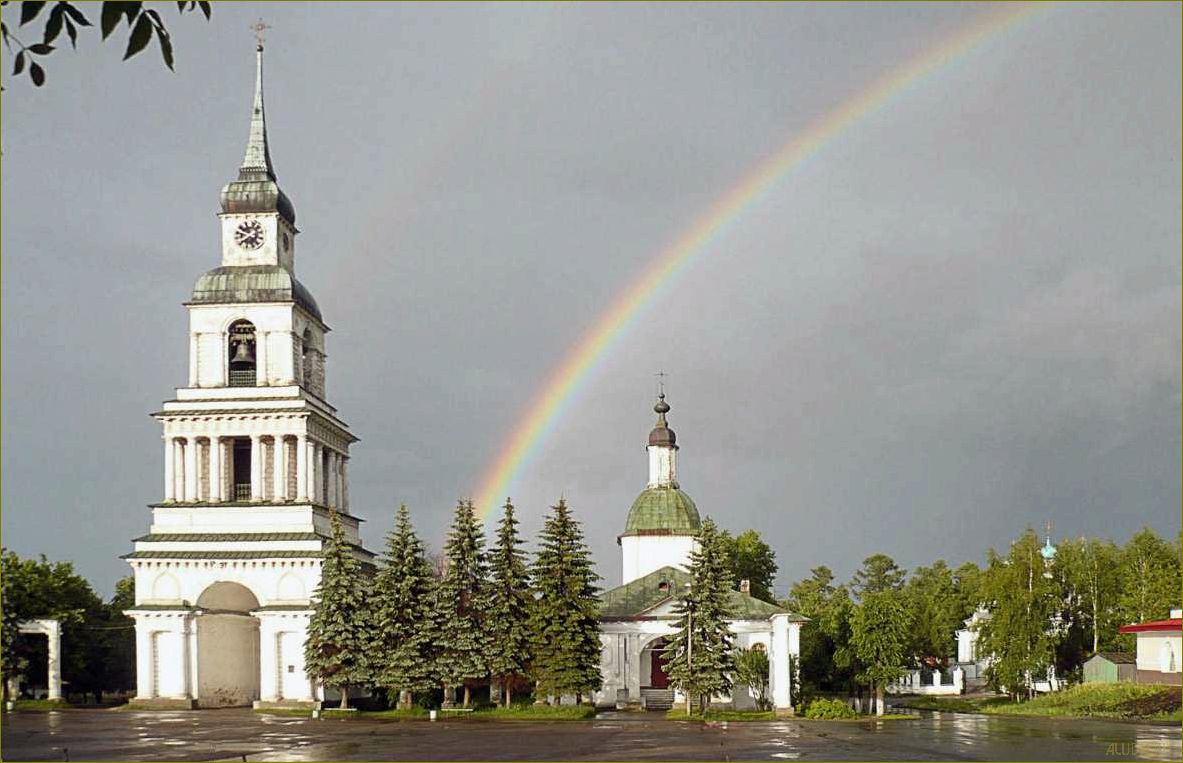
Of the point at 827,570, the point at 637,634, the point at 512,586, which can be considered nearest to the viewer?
the point at 512,586

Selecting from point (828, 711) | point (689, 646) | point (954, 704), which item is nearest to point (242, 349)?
point (689, 646)

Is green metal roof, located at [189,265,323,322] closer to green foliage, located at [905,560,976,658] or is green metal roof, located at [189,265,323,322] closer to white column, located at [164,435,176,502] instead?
white column, located at [164,435,176,502]

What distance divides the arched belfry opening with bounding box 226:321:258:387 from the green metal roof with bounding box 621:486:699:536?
78.4 feet

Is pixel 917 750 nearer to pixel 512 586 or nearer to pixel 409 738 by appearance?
pixel 409 738

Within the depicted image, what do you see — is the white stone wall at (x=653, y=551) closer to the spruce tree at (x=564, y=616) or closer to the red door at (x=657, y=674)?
the red door at (x=657, y=674)

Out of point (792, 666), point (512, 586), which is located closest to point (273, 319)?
point (512, 586)

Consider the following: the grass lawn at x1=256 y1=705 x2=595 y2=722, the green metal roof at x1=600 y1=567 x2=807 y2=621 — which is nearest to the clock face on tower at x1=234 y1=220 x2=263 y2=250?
the grass lawn at x1=256 y1=705 x2=595 y2=722

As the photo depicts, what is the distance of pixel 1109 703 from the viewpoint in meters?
58.7

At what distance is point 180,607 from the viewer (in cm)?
6075

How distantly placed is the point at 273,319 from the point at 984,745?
1564 inches

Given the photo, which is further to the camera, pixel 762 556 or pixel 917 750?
pixel 762 556

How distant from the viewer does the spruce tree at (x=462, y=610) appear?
178ft

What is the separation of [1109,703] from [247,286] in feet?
139

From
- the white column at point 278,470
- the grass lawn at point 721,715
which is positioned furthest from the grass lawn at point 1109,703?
the white column at point 278,470
